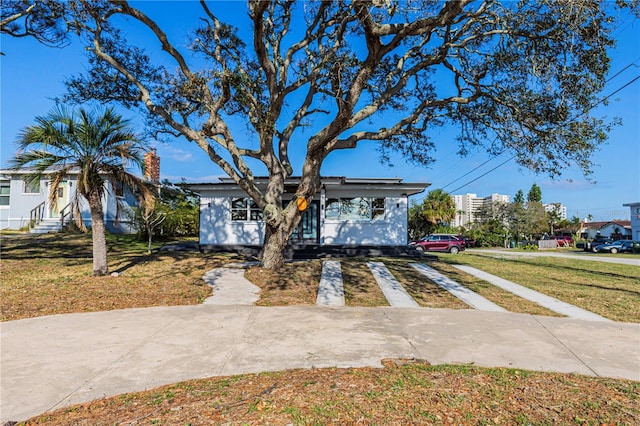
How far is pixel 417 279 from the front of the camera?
9.90m

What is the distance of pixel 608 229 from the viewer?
59969 millimetres

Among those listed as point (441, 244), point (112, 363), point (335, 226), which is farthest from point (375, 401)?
point (441, 244)

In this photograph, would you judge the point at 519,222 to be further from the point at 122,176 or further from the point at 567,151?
the point at 122,176

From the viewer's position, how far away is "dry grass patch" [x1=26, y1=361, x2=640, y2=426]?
9.29 ft

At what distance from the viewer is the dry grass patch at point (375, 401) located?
283 centimetres

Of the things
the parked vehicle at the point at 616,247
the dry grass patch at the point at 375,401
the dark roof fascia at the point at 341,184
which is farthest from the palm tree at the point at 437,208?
the dry grass patch at the point at 375,401

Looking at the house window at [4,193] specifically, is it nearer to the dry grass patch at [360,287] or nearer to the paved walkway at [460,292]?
the dry grass patch at [360,287]

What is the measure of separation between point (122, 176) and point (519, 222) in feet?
151

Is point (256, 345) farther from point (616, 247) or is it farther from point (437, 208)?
point (616, 247)

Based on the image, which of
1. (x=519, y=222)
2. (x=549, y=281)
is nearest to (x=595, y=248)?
(x=519, y=222)

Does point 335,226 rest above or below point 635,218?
below

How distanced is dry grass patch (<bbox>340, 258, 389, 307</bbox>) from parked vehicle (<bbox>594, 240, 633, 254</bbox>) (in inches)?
1235

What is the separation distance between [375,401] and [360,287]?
5803 millimetres

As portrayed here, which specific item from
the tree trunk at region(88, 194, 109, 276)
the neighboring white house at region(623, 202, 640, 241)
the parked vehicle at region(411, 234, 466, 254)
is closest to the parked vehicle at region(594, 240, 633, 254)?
the neighboring white house at region(623, 202, 640, 241)
